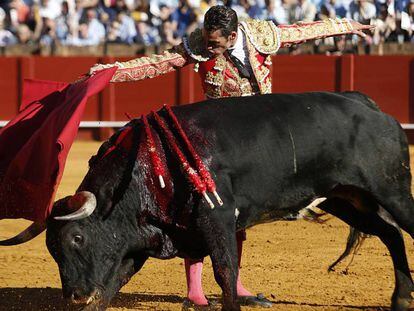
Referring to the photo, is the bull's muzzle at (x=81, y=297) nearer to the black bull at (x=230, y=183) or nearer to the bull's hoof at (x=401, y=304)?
the black bull at (x=230, y=183)

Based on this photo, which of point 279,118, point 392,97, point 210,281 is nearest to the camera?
point 279,118

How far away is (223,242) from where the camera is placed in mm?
3734

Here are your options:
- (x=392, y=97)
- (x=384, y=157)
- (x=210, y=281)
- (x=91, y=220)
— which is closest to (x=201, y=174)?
(x=91, y=220)

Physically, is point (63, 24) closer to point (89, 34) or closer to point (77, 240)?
point (89, 34)

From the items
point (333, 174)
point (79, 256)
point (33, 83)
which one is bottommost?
point (79, 256)

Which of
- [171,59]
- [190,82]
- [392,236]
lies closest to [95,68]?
[171,59]

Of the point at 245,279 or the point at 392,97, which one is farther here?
the point at 392,97

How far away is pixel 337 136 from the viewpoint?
158 inches

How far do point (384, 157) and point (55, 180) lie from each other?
52.3 inches

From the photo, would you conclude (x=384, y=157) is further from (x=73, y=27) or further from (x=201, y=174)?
(x=73, y=27)

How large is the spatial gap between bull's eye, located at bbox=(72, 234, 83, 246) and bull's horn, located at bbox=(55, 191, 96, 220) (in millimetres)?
123

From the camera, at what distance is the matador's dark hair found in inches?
160

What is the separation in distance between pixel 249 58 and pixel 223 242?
101 cm

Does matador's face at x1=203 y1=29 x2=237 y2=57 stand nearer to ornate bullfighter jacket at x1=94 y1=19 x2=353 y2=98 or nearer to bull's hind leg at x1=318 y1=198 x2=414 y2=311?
ornate bullfighter jacket at x1=94 y1=19 x2=353 y2=98
